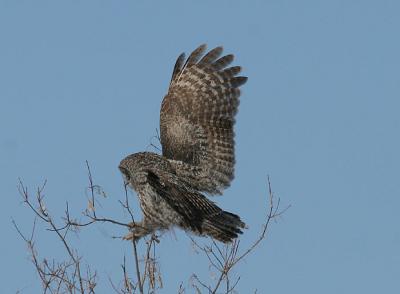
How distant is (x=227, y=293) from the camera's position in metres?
9.28

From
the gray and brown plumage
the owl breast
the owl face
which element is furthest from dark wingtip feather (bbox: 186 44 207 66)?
the owl breast

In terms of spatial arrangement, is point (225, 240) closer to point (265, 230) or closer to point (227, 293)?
point (265, 230)

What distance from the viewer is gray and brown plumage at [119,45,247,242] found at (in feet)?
37.9

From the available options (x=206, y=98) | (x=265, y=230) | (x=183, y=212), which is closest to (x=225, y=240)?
(x=183, y=212)

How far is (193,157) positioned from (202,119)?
72cm

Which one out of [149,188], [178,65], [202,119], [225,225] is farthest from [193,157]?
[225,225]

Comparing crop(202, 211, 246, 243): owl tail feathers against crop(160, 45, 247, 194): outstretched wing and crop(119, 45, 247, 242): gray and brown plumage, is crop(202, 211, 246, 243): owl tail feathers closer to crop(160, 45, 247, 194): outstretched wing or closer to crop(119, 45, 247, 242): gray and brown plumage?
crop(119, 45, 247, 242): gray and brown plumage

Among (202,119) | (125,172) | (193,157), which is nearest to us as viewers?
(125,172)

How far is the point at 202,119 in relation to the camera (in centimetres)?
1410

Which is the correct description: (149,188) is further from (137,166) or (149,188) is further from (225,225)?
(225,225)

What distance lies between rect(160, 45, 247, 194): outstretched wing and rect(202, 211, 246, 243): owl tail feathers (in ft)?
5.25

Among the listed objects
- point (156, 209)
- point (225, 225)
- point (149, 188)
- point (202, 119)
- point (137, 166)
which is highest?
point (202, 119)

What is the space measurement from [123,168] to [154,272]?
2768 millimetres

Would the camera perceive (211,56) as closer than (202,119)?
No
